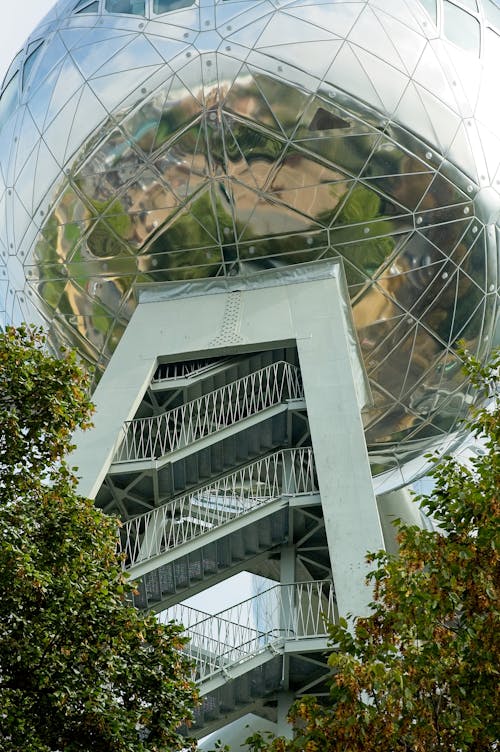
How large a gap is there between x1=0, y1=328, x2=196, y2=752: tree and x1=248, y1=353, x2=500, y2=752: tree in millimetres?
1004

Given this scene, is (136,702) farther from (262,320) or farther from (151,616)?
(262,320)

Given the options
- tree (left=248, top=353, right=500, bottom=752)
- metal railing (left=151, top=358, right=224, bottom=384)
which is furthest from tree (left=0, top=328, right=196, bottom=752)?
metal railing (left=151, top=358, right=224, bottom=384)

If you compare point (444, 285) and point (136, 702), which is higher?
point (444, 285)

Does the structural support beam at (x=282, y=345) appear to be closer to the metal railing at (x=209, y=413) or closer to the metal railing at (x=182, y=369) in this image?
the metal railing at (x=182, y=369)

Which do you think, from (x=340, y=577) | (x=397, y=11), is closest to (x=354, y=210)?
(x=397, y=11)

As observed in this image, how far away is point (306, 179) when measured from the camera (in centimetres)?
1594

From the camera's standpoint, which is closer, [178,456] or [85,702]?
[85,702]

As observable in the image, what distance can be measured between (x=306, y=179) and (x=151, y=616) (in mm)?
7943

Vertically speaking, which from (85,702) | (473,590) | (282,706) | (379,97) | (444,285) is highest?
(379,97)

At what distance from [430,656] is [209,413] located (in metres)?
8.37

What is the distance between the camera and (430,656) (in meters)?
8.27

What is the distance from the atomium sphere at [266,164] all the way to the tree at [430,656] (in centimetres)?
745

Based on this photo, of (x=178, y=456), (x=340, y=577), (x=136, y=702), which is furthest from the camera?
(x=178, y=456)

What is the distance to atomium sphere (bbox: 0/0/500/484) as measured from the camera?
15953mm
